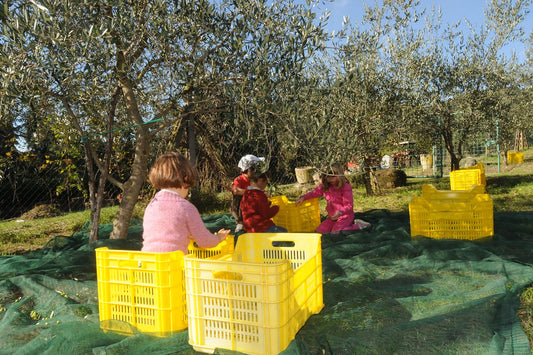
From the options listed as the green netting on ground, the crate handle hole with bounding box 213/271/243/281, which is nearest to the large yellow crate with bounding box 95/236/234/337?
the green netting on ground

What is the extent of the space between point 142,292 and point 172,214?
1.87 ft

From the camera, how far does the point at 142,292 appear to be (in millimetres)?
2826

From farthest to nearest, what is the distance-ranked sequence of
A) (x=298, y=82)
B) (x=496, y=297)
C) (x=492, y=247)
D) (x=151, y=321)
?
(x=492, y=247)
(x=298, y=82)
(x=496, y=297)
(x=151, y=321)

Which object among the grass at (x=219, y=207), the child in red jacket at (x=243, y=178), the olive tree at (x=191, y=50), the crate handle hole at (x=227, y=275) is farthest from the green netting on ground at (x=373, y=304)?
the grass at (x=219, y=207)

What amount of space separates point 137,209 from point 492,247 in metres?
7.92

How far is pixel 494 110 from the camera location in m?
11.6

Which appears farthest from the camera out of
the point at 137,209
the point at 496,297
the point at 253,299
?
the point at 137,209

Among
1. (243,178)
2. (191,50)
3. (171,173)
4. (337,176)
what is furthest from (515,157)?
(171,173)

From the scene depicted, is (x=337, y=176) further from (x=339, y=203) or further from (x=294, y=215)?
(x=294, y=215)

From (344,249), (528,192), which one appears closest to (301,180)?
(528,192)

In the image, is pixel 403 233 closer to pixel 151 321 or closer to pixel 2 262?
pixel 151 321

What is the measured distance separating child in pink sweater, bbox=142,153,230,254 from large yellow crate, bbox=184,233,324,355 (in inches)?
18.5

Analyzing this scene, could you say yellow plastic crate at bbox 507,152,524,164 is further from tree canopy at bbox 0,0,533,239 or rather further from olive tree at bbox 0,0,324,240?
olive tree at bbox 0,0,324,240

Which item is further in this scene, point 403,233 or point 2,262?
point 403,233
